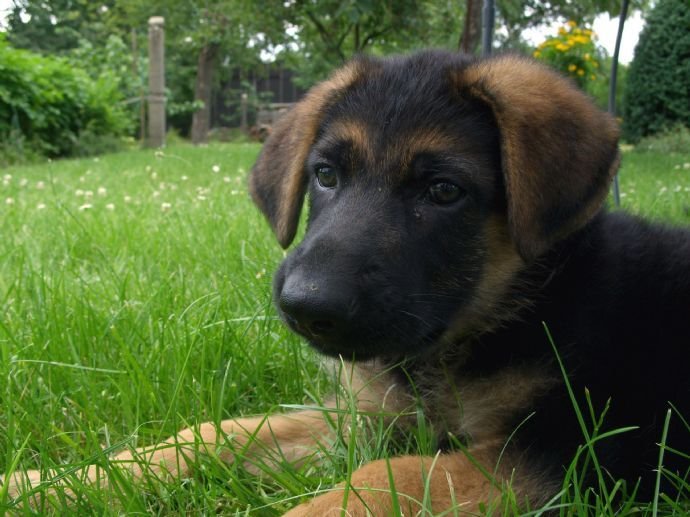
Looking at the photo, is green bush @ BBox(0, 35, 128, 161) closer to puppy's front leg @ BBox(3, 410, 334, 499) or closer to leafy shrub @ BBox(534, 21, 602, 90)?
leafy shrub @ BBox(534, 21, 602, 90)

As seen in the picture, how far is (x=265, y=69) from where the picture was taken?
Answer: 107 feet

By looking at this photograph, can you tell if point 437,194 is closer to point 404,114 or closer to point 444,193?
point 444,193

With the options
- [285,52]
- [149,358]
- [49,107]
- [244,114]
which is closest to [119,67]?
[285,52]

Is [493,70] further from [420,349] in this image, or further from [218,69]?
[218,69]

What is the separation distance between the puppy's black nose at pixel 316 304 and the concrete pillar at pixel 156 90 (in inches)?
608

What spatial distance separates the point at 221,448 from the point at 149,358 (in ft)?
1.77

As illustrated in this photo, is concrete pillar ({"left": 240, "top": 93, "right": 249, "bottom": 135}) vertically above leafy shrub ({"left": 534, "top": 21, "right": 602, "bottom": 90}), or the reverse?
leafy shrub ({"left": 534, "top": 21, "right": 602, "bottom": 90})

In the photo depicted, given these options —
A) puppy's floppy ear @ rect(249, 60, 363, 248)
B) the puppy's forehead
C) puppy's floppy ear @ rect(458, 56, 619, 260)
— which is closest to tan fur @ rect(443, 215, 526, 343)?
puppy's floppy ear @ rect(458, 56, 619, 260)

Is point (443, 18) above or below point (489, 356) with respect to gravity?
above

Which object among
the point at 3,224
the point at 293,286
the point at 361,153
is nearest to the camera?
the point at 293,286

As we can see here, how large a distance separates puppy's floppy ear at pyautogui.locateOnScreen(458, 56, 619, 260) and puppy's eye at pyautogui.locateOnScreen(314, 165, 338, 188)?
51 cm

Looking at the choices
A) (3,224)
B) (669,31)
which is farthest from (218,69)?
(3,224)

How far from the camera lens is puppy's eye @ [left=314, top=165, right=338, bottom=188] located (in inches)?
92.2

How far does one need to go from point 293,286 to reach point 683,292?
1.26 metres
